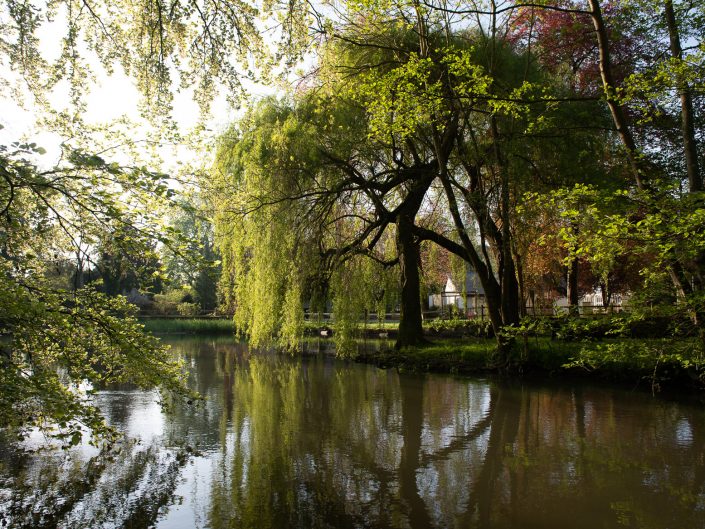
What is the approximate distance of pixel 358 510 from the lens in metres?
4.88

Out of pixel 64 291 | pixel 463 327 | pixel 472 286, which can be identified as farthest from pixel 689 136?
pixel 472 286

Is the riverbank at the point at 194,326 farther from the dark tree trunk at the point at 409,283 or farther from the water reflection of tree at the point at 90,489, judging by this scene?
the water reflection of tree at the point at 90,489

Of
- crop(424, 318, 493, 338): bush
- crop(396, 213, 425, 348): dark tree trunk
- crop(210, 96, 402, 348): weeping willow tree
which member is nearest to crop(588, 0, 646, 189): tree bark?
crop(210, 96, 402, 348): weeping willow tree

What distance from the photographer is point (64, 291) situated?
14.4 feet

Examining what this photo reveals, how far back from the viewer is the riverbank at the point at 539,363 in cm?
1016

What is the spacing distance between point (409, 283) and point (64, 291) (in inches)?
443

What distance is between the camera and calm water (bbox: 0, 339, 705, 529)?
4.77 metres

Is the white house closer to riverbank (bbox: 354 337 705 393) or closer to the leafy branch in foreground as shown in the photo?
riverbank (bbox: 354 337 705 393)

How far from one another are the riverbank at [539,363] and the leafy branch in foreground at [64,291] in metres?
6.32

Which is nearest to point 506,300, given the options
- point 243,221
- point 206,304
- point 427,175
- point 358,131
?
point 427,175

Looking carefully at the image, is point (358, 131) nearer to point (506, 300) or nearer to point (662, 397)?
point (506, 300)

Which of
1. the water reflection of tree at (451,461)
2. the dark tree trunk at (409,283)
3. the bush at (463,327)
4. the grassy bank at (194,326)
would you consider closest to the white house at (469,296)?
the bush at (463,327)

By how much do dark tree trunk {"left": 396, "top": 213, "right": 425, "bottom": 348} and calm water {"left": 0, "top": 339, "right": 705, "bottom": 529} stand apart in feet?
15.9

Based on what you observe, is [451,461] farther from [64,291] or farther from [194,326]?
[194,326]
